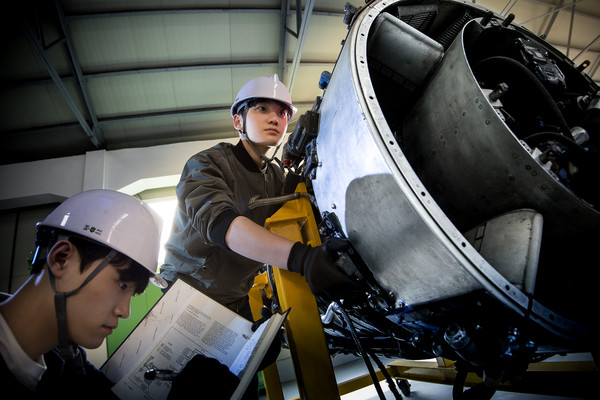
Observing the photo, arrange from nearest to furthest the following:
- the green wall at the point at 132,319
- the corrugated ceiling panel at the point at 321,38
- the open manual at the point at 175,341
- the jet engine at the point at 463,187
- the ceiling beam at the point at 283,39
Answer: the jet engine at the point at 463,187
the open manual at the point at 175,341
the ceiling beam at the point at 283,39
the corrugated ceiling panel at the point at 321,38
the green wall at the point at 132,319

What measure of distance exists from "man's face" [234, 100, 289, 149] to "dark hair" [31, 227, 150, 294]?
3.10ft

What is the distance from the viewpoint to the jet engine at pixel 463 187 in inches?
24.6

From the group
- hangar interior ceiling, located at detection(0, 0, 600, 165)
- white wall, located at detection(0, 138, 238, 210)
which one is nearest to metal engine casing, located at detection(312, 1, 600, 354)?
hangar interior ceiling, located at detection(0, 0, 600, 165)

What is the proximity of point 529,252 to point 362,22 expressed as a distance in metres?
0.90

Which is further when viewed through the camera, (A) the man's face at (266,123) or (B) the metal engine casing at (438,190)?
(A) the man's face at (266,123)

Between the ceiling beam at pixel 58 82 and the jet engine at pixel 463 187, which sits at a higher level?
the ceiling beam at pixel 58 82

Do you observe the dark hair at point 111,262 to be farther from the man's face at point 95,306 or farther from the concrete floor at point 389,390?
the concrete floor at point 389,390

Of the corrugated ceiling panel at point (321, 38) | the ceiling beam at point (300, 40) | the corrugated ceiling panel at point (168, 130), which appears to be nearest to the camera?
the ceiling beam at point (300, 40)

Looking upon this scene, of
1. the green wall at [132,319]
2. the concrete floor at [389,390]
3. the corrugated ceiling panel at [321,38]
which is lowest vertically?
the concrete floor at [389,390]

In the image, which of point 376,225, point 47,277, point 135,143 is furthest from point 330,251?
point 135,143

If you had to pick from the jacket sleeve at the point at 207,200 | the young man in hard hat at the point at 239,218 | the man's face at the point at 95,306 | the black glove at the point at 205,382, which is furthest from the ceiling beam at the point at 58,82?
the black glove at the point at 205,382

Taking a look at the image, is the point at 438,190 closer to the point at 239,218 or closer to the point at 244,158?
the point at 239,218

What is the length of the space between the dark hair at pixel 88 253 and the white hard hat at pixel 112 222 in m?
0.03

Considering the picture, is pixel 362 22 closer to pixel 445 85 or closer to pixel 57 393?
pixel 445 85
